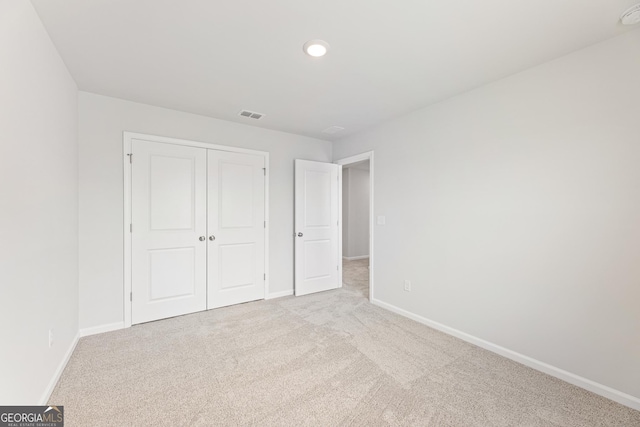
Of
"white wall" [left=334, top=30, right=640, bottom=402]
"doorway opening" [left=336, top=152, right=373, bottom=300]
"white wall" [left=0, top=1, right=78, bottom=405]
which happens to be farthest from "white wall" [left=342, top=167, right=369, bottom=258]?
"white wall" [left=0, top=1, right=78, bottom=405]

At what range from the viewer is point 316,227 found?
420 cm

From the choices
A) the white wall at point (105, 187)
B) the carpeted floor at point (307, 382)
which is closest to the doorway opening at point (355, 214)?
the carpeted floor at point (307, 382)

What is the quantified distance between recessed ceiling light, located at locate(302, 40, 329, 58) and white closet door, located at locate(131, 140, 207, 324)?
6.47ft

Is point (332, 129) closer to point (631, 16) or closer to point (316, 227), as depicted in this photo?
point (316, 227)

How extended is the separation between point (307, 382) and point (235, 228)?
2198 mm

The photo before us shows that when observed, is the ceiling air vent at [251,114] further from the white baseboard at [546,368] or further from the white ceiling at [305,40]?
the white baseboard at [546,368]

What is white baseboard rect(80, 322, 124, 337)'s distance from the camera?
106 inches

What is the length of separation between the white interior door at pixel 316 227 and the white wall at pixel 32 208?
2.55m

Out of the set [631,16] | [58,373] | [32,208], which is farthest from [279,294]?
[631,16]

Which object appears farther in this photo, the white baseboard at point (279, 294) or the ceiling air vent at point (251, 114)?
the white baseboard at point (279, 294)

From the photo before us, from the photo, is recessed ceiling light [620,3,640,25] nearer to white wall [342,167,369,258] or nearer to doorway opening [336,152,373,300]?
doorway opening [336,152,373,300]

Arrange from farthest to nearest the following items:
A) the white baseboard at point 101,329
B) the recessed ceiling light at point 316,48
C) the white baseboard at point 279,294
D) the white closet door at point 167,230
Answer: the white baseboard at point 279,294
the white closet door at point 167,230
the white baseboard at point 101,329
the recessed ceiling light at point 316,48

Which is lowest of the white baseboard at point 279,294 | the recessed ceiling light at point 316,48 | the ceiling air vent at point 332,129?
the white baseboard at point 279,294

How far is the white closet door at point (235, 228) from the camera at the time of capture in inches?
135
